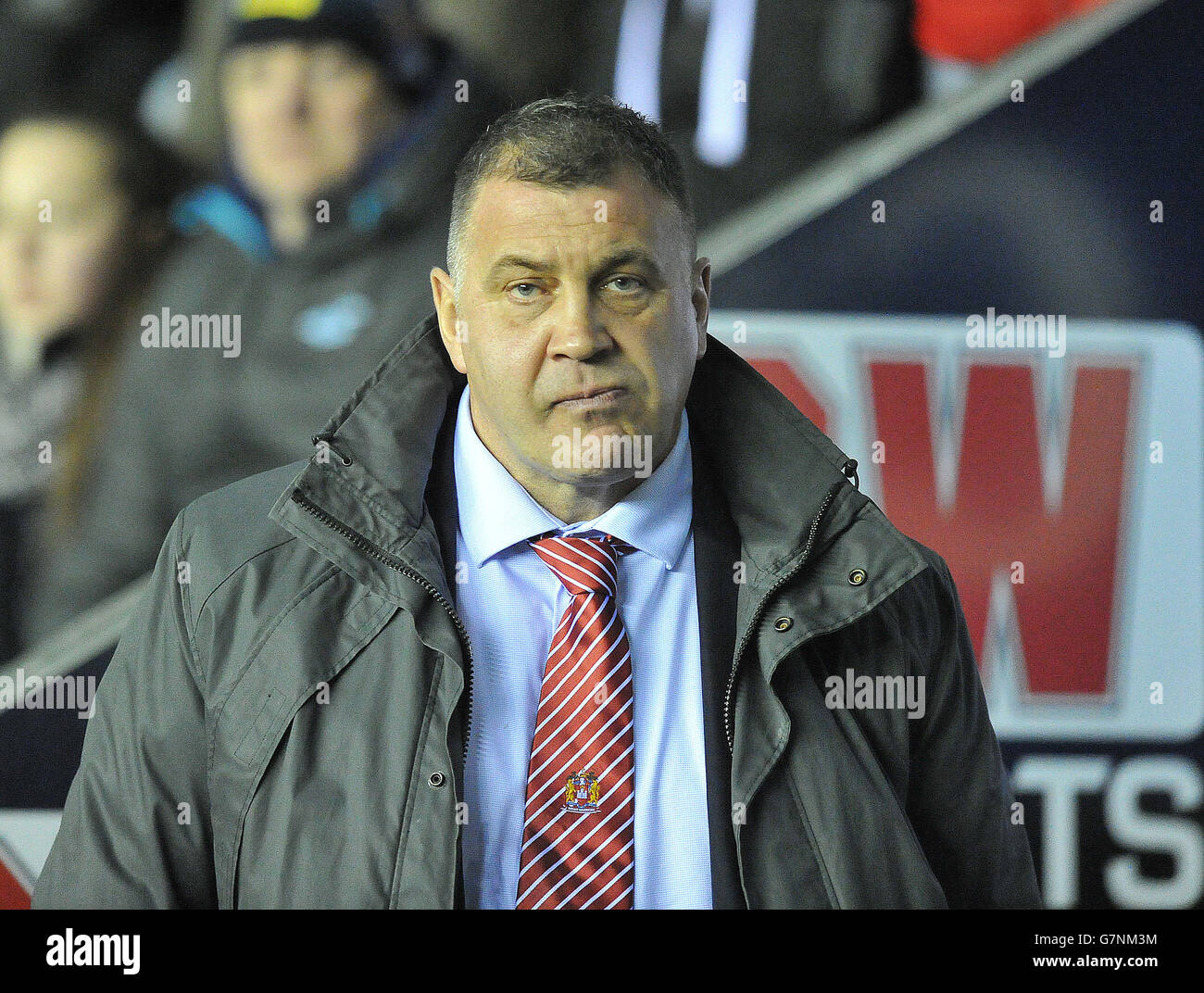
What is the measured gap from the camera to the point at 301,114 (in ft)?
9.16

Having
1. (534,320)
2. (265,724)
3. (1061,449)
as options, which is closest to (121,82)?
(534,320)

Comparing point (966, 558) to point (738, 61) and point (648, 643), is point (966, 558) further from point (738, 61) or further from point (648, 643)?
point (648, 643)

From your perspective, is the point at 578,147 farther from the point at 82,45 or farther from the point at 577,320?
the point at 82,45

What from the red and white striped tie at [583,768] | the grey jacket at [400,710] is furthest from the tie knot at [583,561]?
the grey jacket at [400,710]

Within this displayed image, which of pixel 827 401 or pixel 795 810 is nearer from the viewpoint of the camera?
pixel 795 810

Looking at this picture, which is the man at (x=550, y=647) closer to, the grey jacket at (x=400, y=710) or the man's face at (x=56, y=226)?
the grey jacket at (x=400, y=710)

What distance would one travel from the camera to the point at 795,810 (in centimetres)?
152

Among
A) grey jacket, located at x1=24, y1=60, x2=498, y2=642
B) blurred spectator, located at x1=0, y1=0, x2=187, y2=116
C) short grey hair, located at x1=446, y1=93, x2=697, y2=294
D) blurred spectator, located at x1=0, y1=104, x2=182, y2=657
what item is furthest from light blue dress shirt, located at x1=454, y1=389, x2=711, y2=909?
blurred spectator, located at x1=0, y1=0, x2=187, y2=116

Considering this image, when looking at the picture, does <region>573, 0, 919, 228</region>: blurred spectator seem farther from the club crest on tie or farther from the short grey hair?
the club crest on tie

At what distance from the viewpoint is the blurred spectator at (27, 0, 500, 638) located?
2732mm

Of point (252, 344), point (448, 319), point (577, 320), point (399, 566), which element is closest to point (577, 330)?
point (577, 320)

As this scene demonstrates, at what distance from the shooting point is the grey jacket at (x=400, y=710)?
1.48 meters
